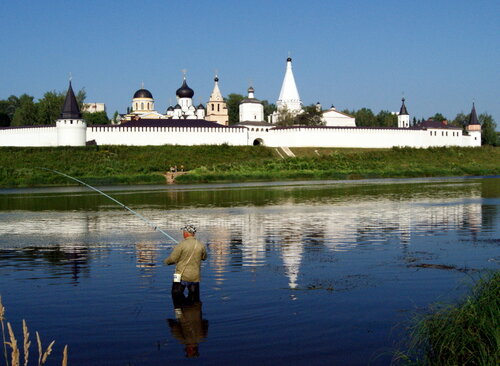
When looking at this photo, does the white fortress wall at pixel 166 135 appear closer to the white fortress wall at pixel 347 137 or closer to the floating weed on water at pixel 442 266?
the white fortress wall at pixel 347 137

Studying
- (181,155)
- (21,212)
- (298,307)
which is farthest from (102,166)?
(298,307)

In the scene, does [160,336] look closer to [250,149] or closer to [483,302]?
[483,302]

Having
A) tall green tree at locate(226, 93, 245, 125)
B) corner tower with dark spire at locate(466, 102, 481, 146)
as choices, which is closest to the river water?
corner tower with dark spire at locate(466, 102, 481, 146)

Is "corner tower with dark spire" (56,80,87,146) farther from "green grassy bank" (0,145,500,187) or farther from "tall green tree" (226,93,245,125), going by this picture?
"tall green tree" (226,93,245,125)

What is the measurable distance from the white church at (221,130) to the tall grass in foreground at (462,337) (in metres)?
50.4

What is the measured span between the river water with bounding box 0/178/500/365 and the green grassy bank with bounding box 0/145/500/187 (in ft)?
85.7

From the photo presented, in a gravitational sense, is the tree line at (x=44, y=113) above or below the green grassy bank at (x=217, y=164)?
above

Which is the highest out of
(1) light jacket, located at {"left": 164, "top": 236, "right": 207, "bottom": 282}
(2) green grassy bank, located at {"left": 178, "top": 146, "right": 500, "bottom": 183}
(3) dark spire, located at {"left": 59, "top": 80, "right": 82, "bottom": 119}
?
(3) dark spire, located at {"left": 59, "top": 80, "right": 82, "bottom": 119}

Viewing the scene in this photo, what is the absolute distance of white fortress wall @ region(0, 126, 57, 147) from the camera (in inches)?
2169

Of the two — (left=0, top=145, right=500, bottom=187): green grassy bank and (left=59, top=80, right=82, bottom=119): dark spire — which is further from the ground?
(left=59, top=80, right=82, bottom=119): dark spire

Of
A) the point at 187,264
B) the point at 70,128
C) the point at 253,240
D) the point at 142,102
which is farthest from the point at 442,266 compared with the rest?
the point at 142,102

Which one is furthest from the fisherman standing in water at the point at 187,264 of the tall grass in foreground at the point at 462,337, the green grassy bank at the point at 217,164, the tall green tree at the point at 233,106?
the tall green tree at the point at 233,106

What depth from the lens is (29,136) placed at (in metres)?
55.7

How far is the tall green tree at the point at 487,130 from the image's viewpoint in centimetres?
7669
